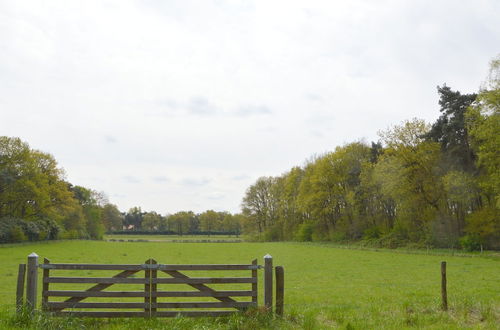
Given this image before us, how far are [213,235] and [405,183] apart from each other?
13001 cm

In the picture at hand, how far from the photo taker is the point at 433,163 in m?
52.0

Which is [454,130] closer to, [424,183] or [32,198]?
[424,183]

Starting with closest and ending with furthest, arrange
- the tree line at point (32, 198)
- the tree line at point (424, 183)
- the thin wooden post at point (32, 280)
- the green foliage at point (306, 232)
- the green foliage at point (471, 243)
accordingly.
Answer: the thin wooden post at point (32, 280) → the tree line at point (424, 183) → the green foliage at point (471, 243) → the tree line at point (32, 198) → the green foliage at point (306, 232)

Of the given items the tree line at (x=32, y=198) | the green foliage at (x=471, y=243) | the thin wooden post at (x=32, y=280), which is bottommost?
the green foliage at (x=471, y=243)

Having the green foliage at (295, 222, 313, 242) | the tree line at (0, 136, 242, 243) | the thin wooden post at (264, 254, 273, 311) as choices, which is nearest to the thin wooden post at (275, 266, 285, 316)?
the thin wooden post at (264, 254, 273, 311)

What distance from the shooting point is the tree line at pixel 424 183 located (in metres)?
41.8

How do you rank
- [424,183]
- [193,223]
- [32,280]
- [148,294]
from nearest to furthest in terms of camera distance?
1. [32,280]
2. [148,294]
3. [424,183]
4. [193,223]

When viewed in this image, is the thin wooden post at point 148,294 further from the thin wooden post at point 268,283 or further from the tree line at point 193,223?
the tree line at point 193,223

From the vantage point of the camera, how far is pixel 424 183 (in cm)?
5244

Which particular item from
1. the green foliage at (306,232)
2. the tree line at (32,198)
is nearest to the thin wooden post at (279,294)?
the tree line at (32,198)

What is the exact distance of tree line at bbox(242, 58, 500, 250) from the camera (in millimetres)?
41781

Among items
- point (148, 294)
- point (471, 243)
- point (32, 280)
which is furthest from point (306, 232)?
point (32, 280)

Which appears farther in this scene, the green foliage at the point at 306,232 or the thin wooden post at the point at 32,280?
the green foliage at the point at 306,232

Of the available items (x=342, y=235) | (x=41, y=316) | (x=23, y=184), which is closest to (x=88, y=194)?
(x=23, y=184)
